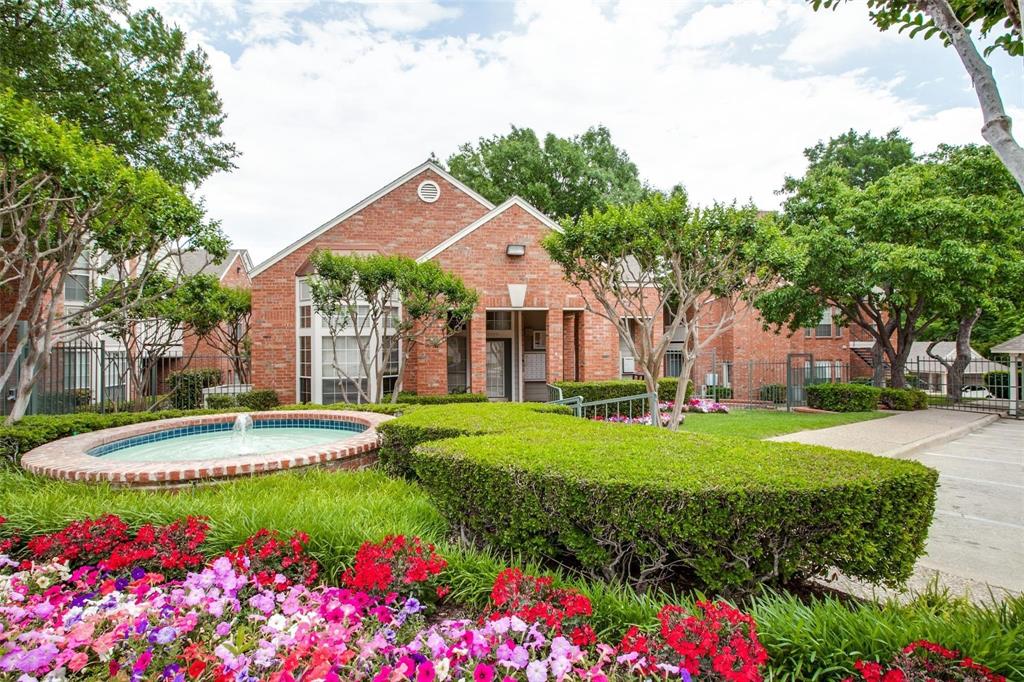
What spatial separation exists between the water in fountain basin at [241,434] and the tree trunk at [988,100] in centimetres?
824

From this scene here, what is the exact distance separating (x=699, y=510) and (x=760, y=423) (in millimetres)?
11142

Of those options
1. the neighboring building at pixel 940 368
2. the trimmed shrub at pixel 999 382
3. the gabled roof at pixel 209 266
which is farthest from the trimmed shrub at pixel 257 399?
the trimmed shrub at pixel 999 382

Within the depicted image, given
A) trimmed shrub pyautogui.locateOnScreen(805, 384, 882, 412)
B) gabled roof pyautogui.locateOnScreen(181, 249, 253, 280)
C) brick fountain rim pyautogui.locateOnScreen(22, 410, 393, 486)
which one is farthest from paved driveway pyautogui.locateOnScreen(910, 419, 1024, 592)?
gabled roof pyautogui.locateOnScreen(181, 249, 253, 280)

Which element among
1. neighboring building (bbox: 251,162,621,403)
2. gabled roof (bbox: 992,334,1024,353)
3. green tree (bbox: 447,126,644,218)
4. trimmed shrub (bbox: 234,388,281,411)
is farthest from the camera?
green tree (bbox: 447,126,644,218)

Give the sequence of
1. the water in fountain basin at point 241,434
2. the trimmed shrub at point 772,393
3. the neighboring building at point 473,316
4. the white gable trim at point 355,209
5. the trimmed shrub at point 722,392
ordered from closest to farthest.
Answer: the water in fountain basin at point 241,434
the neighboring building at point 473,316
the white gable trim at point 355,209
the trimmed shrub at point 772,393
the trimmed shrub at point 722,392

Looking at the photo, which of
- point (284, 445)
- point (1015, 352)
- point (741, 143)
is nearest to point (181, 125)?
point (284, 445)

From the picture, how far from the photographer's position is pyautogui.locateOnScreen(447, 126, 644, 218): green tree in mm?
29375

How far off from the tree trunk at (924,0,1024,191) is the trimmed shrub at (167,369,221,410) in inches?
701

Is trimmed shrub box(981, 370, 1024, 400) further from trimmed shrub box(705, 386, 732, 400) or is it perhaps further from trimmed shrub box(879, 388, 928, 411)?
trimmed shrub box(705, 386, 732, 400)

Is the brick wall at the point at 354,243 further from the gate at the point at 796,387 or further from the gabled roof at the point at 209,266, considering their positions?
the gate at the point at 796,387

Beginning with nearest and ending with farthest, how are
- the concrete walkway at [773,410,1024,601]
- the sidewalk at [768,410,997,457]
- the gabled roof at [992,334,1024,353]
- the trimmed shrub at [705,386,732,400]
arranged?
the concrete walkway at [773,410,1024,601]
the sidewalk at [768,410,997,457]
the gabled roof at [992,334,1024,353]
the trimmed shrub at [705,386,732,400]

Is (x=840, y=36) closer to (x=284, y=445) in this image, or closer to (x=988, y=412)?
(x=284, y=445)

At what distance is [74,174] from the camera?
262 inches

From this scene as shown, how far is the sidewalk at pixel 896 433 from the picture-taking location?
941 centimetres
